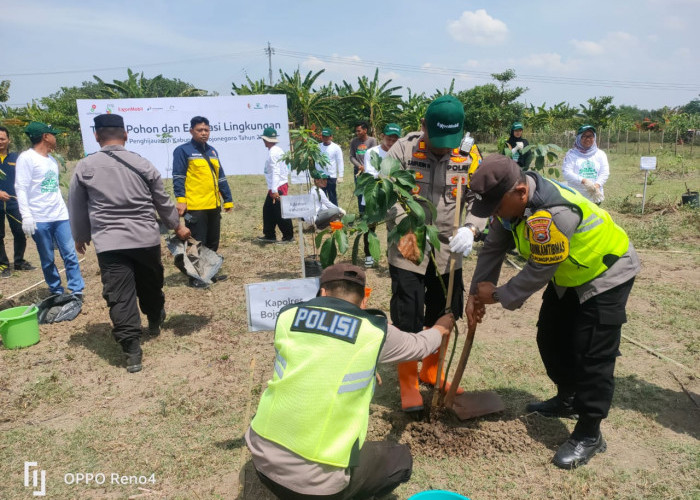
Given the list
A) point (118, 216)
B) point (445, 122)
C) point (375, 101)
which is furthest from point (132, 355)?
point (375, 101)

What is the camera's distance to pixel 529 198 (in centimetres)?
225

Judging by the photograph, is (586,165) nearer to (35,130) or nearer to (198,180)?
(198,180)

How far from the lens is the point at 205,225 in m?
5.82

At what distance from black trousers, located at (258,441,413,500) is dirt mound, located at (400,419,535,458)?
0.54 meters

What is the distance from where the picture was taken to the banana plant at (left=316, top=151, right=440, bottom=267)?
7.26 ft

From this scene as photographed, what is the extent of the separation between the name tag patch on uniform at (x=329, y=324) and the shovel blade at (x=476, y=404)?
153 cm

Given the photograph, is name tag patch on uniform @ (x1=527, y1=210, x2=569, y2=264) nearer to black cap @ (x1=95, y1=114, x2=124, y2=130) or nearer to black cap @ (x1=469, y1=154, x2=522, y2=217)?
black cap @ (x1=469, y1=154, x2=522, y2=217)

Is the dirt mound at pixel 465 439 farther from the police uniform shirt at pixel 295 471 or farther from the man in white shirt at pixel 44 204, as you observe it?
the man in white shirt at pixel 44 204

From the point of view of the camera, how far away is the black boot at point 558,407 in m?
3.02

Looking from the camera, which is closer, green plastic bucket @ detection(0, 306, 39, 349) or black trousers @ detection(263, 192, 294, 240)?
green plastic bucket @ detection(0, 306, 39, 349)

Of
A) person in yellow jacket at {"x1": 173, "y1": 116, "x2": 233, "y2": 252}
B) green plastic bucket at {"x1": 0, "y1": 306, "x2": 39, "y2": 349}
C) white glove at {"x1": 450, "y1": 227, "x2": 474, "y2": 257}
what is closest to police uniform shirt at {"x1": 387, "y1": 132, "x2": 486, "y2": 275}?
white glove at {"x1": 450, "y1": 227, "x2": 474, "y2": 257}

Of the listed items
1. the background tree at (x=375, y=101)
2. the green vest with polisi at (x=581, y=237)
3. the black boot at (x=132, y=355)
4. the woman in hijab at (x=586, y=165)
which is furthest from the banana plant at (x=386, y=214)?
the background tree at (x=375, y=101)

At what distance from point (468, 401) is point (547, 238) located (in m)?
1.41

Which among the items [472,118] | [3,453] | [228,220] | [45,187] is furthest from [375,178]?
[472,118]
